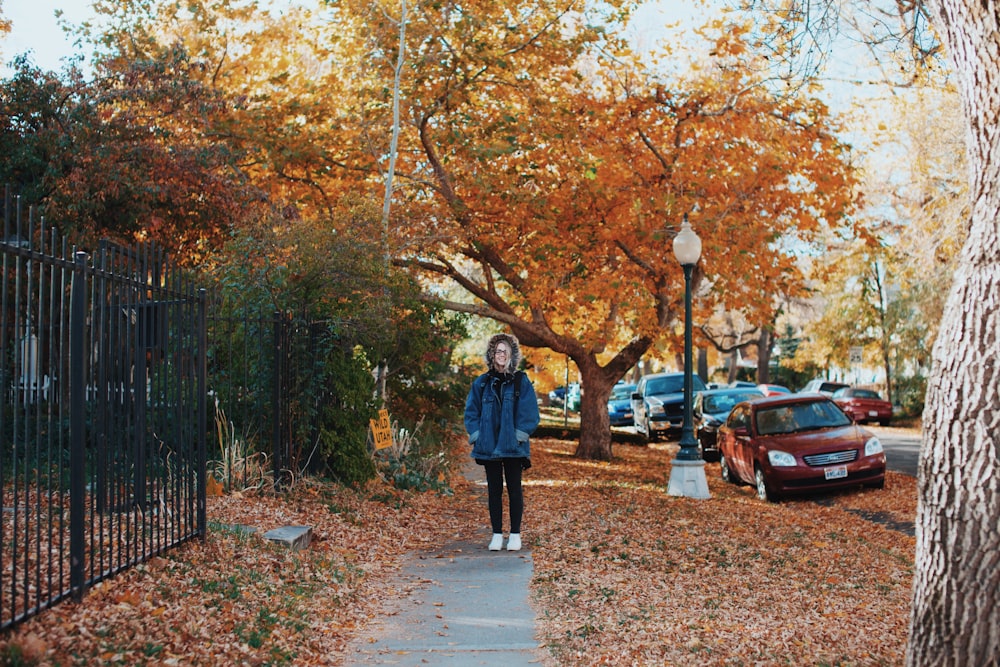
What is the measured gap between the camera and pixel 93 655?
15.5ft

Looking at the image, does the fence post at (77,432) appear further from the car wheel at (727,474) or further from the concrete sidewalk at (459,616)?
the car wheel at (727,474)

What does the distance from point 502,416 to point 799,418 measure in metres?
8.20

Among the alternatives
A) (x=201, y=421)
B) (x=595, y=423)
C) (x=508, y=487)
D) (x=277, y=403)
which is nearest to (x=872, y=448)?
(x=508, y=487)

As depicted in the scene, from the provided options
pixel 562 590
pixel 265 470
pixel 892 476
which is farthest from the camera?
pixel 892 476

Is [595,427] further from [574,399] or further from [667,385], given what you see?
[574,399]

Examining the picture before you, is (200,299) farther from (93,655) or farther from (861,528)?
(861,528)

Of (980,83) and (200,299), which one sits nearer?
(980,83)

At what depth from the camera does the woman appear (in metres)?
8.67

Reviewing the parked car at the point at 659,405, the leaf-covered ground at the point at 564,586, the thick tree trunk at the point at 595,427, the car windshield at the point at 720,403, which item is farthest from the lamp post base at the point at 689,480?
the parked car at the point at 659,405

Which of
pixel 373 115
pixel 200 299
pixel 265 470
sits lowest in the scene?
pixel 265 470

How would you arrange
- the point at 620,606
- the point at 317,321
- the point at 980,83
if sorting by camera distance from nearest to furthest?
the point at 980,83
the point at 620,606
the point at 317,321

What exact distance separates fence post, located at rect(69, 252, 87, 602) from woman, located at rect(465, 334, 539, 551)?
3.92 metres

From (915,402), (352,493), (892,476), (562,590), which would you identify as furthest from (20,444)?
(915,402)

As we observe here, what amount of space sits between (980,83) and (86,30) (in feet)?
53.6
